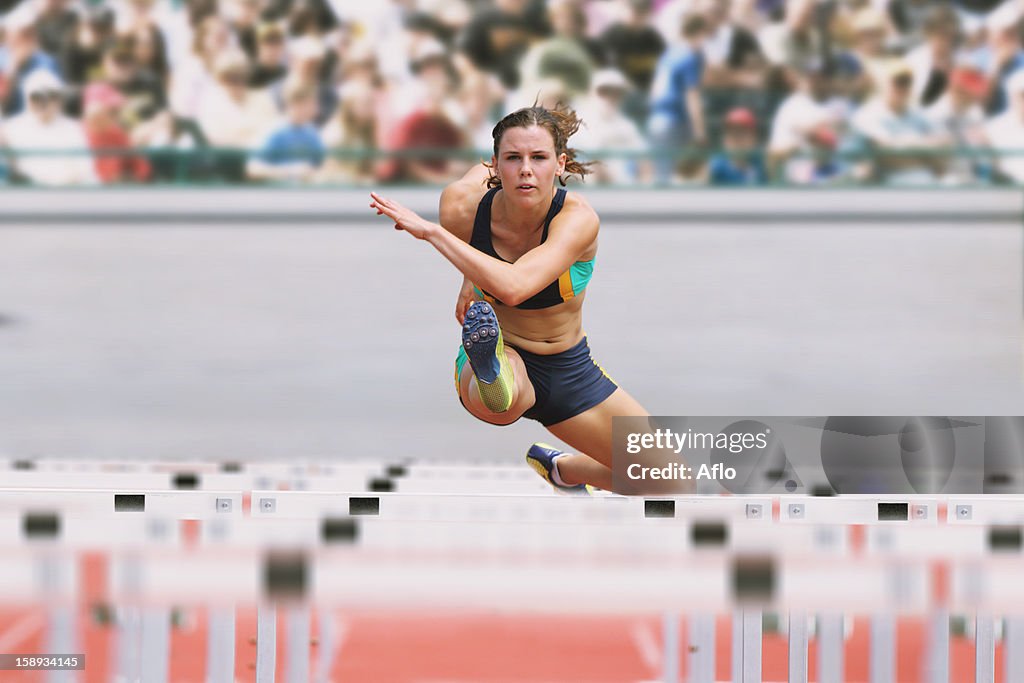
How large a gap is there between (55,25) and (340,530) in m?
5.78

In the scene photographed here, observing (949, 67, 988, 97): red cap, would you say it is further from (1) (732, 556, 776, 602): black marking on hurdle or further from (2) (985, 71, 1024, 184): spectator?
(1) (732, 556, 776, 602): black marking on hurdle

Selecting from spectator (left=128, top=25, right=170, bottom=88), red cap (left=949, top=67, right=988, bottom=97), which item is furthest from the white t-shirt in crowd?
spectator (left=128, top=25, right=170, bottom=88)

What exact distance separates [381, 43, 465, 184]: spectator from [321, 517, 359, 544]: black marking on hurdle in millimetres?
4698

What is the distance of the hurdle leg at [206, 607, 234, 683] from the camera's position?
2975 millimetres

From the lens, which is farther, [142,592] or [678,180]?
[678,180]

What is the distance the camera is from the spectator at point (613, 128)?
702cm

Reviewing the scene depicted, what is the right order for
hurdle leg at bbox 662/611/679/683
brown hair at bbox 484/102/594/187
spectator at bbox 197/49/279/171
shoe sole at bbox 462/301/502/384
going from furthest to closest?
spectator at bbox 197/49/279/171 → hurdle leg at bbox 662/611/679/683 → brown hair at bbox 484/102/594/187 → shoe sole at bbox 462/301/502/384

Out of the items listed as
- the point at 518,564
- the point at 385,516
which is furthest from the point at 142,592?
the point at 385,516

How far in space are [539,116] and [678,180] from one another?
4476 mm

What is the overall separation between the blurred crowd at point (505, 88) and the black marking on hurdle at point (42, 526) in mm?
4756

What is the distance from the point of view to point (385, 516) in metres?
3.04

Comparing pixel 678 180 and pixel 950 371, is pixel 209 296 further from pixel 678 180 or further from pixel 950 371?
pixel 950 371

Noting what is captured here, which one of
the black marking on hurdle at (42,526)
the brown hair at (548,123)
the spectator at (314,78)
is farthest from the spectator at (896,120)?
the black marking on hurdle at (42,526)

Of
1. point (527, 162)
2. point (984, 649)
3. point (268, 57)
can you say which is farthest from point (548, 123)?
point (268, 57)
